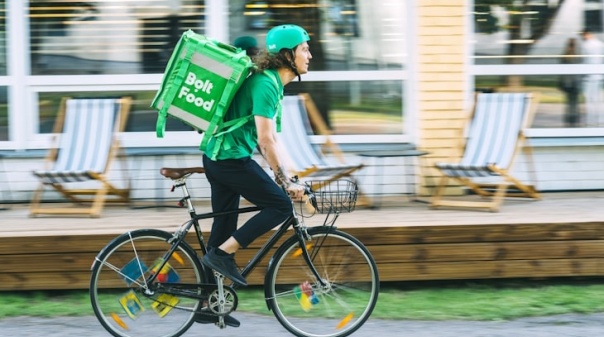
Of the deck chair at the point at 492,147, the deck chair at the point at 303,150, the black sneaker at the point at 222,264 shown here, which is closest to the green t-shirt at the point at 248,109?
the black sneaker at the point at 222,264

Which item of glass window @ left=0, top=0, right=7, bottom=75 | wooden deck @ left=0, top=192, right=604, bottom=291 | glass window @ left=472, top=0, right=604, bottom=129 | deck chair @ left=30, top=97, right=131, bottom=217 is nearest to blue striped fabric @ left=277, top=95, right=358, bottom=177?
wooden deck @ left=0, top=192, right=604, bottom=291

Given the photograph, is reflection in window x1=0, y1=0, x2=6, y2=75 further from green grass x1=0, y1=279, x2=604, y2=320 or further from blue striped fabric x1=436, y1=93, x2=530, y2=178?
blue striped fabric x1=436, y1=93, x2=530, y2=178

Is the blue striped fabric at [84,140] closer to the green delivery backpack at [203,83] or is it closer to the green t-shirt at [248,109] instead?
the green delivery backpack at [203,83]

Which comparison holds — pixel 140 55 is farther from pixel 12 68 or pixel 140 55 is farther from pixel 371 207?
pixel 371 207

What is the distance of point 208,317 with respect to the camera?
17.3ft

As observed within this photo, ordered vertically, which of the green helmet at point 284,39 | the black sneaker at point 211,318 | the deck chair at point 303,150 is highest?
the green helmet at point 284,39

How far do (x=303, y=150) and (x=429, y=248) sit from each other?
1.66 m

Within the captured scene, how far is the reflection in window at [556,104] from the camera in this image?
8.45 m

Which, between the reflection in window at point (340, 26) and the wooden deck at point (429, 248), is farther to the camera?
the reflection in window at point (340, 26)

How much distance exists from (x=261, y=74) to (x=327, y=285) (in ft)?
3.95

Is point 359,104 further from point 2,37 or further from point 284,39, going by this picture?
point 284,39

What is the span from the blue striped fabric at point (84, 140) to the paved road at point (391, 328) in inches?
61.5

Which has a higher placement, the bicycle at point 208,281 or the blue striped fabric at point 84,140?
the blue striped fabric at point 84,140

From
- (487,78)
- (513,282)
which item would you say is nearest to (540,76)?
(487,78)
